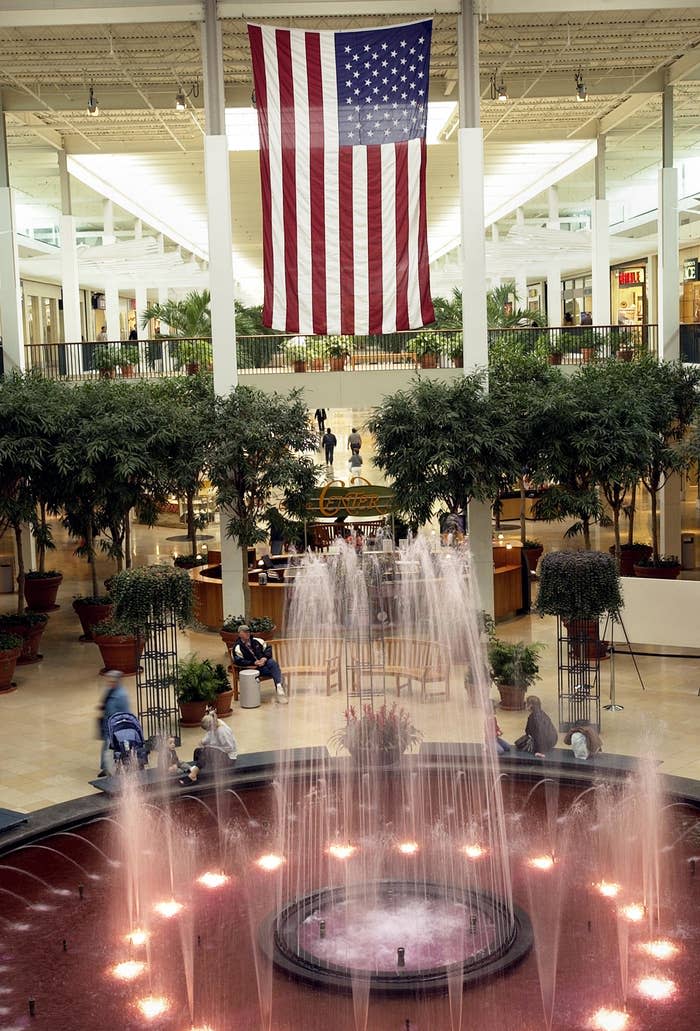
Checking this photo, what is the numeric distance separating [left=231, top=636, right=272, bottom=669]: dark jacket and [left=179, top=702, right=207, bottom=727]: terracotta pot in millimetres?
1212

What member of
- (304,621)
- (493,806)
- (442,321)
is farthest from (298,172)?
(442,321)

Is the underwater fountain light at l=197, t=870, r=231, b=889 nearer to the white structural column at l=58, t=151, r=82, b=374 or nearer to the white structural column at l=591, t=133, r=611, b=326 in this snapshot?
the white structural column at l=58, t=151, r=82, b=374

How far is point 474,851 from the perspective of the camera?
9.91 metres

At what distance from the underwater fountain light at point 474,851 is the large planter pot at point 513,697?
178 inches

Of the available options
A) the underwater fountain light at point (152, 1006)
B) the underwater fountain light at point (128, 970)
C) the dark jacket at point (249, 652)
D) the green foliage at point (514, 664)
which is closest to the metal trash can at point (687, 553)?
the green foliage at point (514, 664)

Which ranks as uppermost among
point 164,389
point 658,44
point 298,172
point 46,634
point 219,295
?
point 658,44

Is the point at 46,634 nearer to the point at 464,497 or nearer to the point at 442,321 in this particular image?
the point at 464,497

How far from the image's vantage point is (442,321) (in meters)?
31.0

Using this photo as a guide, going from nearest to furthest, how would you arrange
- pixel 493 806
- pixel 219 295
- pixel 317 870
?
pixel 317 870
pixel 493 806
pixel 219 295

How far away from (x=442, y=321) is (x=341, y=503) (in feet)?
38.3

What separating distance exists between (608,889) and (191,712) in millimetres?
6428

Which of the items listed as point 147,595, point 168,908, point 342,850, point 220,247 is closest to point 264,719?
point 147,595

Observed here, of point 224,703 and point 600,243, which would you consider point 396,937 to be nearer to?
point 224,703

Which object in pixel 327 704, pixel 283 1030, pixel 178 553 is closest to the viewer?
pixel 283 1030
